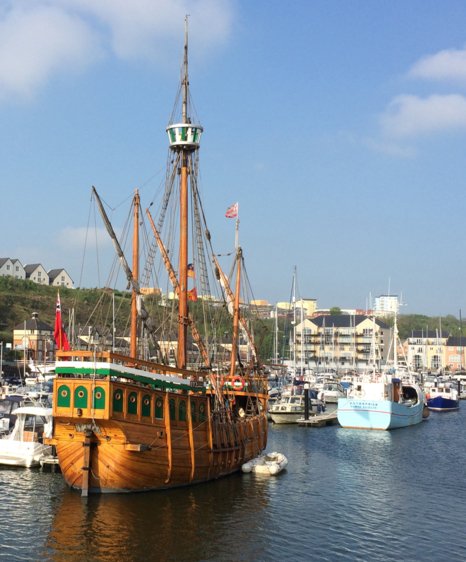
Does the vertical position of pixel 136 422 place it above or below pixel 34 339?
below

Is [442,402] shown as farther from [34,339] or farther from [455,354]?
[455,354]

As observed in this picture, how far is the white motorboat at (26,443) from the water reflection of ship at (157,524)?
6.93 meters

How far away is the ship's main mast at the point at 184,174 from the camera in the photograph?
41.3 metres

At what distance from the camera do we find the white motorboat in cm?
4200

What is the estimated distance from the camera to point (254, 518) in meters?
32.7

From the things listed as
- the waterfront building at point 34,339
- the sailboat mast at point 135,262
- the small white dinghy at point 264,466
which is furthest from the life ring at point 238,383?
the waterfront building at point 34,339

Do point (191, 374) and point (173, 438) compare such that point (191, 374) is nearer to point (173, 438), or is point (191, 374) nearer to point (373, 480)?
point (173, 438)

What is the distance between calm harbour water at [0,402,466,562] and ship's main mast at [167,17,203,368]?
9411 mm

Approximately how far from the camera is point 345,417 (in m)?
70.6

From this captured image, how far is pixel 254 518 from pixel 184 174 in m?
20.2

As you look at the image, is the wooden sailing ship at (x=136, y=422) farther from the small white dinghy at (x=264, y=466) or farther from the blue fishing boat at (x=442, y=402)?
the blue fishing boat at (x=442, y=402)

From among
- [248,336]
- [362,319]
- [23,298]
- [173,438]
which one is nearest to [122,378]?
[173,438]

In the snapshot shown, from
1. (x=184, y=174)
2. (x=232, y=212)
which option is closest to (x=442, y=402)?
(x=232, y=212)

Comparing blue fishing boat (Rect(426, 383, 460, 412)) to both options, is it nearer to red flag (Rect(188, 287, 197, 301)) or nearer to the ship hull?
red flag (Rect(188, 287, 197, 301))
